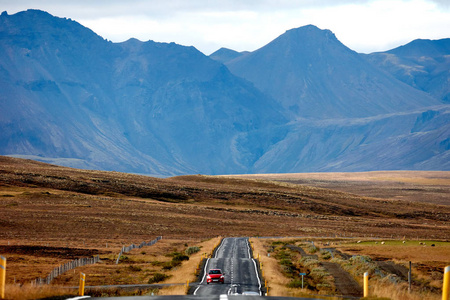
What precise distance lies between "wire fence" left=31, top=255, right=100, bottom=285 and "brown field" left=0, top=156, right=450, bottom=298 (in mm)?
730

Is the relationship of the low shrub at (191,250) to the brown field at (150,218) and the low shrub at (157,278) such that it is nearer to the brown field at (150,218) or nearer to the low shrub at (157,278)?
the brown field at (150,218)

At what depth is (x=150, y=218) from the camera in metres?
111

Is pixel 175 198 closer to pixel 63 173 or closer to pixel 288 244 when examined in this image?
pixel 63 173

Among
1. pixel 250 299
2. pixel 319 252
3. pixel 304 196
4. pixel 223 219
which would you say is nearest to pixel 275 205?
pixel 304 196

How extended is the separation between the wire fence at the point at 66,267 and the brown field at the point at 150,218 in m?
0.73

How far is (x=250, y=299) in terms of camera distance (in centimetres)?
2269

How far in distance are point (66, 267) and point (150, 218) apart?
199 ft

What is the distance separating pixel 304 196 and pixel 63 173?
61138 mm

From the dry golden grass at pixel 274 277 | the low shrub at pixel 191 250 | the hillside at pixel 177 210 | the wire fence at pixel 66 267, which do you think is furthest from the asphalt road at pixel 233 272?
the hillside at pixel 177 210

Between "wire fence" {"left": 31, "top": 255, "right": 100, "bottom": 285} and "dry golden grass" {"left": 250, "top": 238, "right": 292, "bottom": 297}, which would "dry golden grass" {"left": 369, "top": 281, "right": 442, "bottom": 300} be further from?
"wire fence" {"left": 31, "top": 255, "right": 100, "bottom": 285}

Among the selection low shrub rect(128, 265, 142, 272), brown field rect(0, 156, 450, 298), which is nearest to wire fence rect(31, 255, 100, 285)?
brown field rect(0, 156, 450, 298)

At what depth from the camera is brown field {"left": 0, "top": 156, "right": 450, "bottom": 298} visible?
59281 mm

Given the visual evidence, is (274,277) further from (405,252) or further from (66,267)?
(405,252)

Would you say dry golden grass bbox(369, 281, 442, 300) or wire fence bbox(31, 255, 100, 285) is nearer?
dry golden grass bbox(369, 281, 442, 300)
